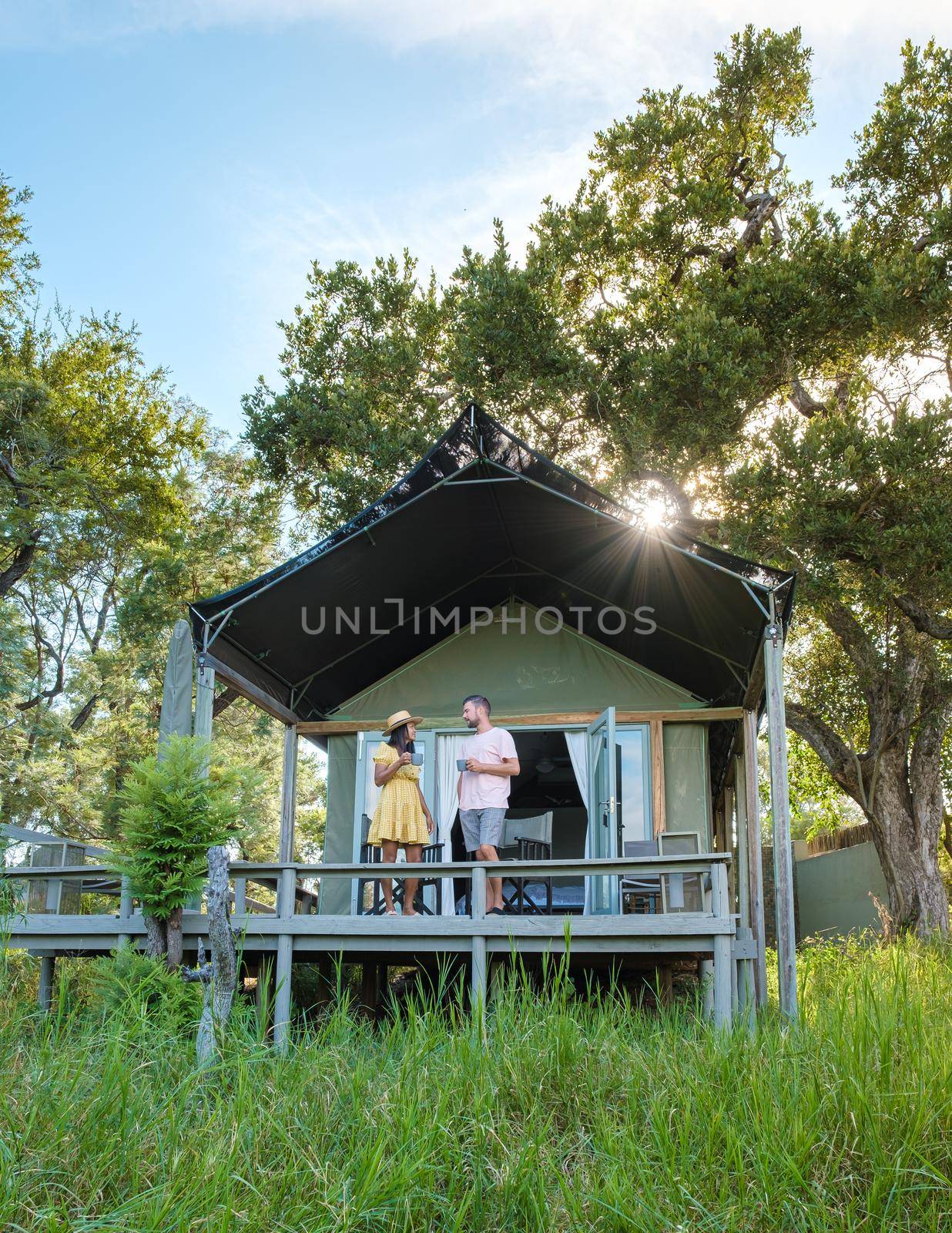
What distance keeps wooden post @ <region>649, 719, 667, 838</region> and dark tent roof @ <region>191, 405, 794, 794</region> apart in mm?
406

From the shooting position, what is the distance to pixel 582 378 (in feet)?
36.1

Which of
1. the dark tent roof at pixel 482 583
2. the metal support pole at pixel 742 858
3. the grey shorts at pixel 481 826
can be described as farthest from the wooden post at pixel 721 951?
the metal support pole at pixel 742 858

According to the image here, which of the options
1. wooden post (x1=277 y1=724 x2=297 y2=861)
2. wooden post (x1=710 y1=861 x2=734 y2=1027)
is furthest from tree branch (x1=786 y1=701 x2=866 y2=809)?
wooden post (x1=710 y1=861 x2=734 y2=1027)

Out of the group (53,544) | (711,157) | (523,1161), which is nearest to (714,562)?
(523,1161)

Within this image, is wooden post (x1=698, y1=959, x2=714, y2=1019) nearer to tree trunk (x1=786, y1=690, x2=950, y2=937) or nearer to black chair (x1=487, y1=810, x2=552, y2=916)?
black chair (x1=487, y1=810, x2=552, y2=916)

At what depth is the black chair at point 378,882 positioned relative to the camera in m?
6.79

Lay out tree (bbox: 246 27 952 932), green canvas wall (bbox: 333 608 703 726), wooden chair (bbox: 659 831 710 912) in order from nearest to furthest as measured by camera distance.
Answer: wooden chair (bbox: 659 831 710 912) → green canvas wall (bbox: 333 608 703 726) → tree (bbox: 246 27 952 932)

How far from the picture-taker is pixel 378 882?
23.4 ft

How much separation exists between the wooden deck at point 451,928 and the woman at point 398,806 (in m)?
0.44

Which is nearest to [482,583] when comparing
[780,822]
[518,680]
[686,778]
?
[518,680]

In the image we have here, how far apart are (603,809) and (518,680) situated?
4.33 feet

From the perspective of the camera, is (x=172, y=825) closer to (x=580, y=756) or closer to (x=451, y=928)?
(x=451, y=928)

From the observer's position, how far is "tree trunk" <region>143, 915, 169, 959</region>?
5.07 meters

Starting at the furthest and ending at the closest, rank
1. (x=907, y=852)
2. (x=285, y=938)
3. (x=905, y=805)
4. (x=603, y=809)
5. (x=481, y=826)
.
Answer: (x=905, y=805) → (x=907, y=852) → (x=603, y=809) → (x=481, y=826) → (x=285, y=938)
